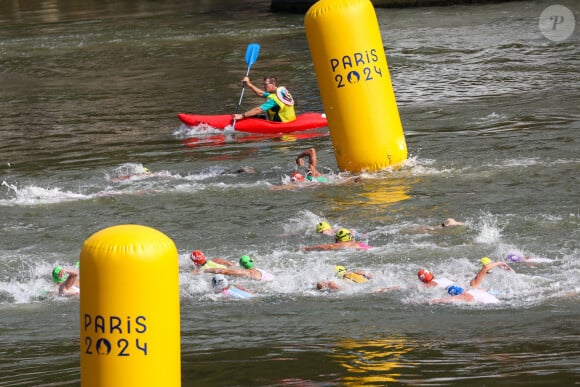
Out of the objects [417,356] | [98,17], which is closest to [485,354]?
[417,356]

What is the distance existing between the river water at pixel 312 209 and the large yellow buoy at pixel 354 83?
44cm

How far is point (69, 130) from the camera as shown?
70.2 ft

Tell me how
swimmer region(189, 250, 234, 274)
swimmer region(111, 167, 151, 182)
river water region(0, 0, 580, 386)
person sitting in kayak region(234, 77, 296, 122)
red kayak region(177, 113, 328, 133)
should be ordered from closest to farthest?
river water region(0, 0, 580, 386), swimmer region(189, 250, 234, 274), swimmer region(111, 167, 151, 182), person sitting in kayak region(234, 77, 296, 122), red kayak region(177, 113, 328, 133)

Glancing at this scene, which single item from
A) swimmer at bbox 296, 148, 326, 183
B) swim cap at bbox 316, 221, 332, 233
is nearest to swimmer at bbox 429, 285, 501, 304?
swim cap at bbox 316, 221, 332, 233

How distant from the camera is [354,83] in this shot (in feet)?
50.4

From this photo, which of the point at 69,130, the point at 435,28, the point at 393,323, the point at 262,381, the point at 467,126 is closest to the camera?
the point at 262,381

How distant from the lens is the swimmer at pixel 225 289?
37.9ft

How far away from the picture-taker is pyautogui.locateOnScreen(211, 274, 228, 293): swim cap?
11.6m

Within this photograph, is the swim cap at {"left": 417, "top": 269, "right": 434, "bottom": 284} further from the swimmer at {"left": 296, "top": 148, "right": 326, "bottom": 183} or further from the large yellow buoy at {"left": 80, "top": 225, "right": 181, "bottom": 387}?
the swimmer at {"left": 296, "top": 148, "right": 326, "bottom": 183}

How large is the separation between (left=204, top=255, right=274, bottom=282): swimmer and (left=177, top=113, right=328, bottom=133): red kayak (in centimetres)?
775

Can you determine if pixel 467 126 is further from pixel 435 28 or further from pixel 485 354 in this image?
pixel 435 28

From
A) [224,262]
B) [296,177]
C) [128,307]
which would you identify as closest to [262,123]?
[296,177]

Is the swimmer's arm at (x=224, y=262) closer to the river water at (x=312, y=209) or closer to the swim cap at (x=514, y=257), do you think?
the river water at (x=312, y=209)

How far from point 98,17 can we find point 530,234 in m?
30.8
